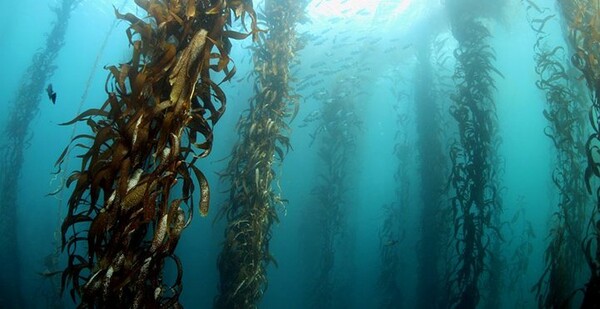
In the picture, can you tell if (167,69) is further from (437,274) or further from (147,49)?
(437,274)

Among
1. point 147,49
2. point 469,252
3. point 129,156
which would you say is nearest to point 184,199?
point 129,156

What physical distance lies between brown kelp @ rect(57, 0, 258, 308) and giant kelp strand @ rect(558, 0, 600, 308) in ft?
10.4

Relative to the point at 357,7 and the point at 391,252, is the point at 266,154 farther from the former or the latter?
the point at 357,7

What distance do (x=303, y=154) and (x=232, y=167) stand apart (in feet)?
146

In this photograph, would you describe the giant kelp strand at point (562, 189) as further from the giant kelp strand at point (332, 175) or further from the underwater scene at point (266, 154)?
the giant kelp strand at point (332, 175)

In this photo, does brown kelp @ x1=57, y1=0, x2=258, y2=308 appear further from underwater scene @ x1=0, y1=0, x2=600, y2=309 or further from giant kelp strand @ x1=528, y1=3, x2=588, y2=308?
giant kelp strand @ x1=528, y1=3, x2=588, y2=308

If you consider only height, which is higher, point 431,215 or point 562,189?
point 562,189

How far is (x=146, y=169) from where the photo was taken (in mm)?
2090

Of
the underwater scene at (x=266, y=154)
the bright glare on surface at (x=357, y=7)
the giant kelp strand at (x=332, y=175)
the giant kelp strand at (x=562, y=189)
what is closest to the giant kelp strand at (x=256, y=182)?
the underwater scene at (x=266, y=154)

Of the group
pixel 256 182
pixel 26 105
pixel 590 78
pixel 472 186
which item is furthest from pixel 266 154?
pixel 26 105

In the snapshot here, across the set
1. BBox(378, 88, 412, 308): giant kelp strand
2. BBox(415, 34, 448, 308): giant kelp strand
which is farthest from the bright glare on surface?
BBox(415, 34, 448, 308): giant kelp strand

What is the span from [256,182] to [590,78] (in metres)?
3.95

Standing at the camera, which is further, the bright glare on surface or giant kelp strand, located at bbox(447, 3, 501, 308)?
the bright glare on surface

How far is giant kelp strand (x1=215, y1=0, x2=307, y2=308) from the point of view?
4625 mm
